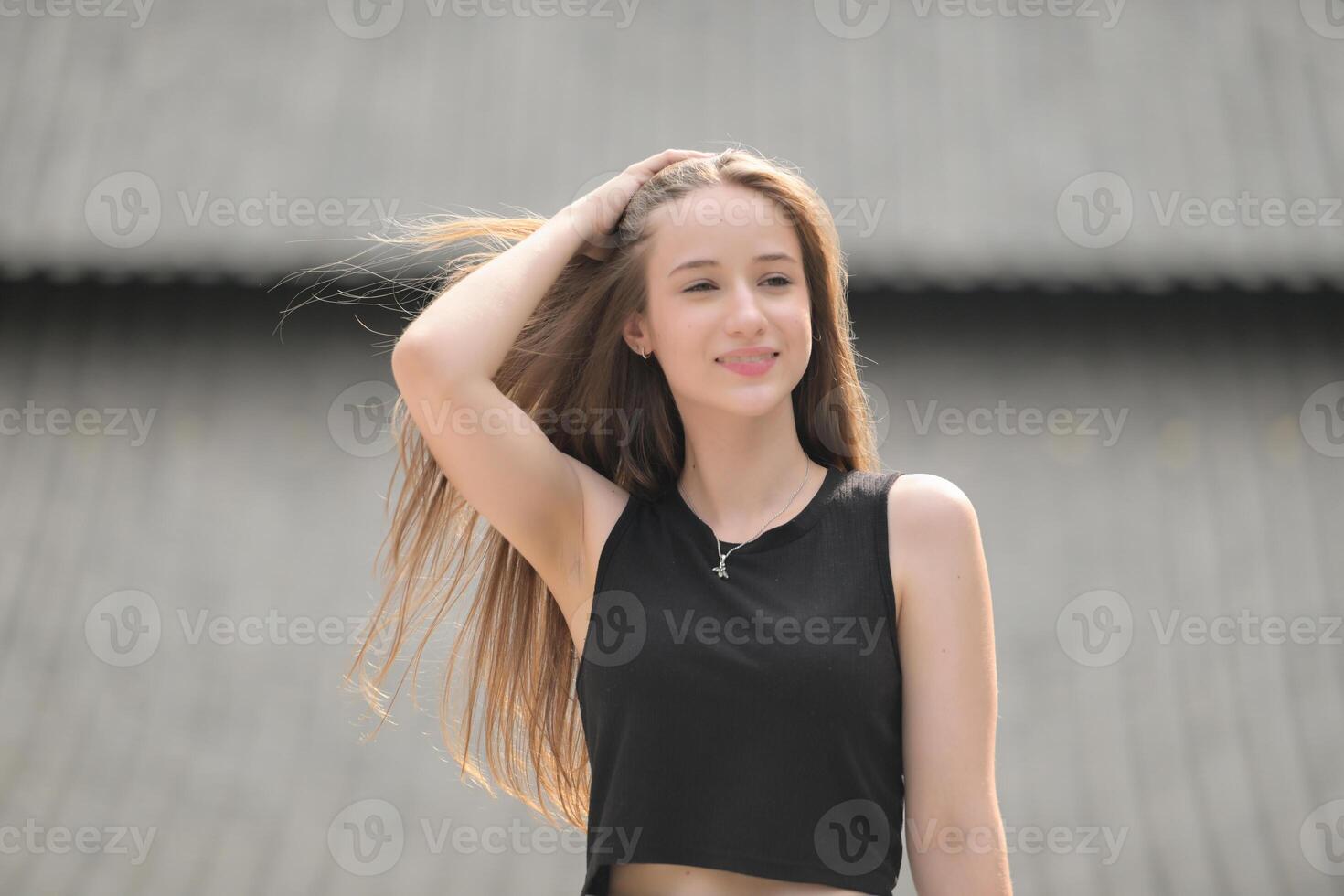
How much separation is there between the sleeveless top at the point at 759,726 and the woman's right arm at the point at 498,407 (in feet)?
0.58

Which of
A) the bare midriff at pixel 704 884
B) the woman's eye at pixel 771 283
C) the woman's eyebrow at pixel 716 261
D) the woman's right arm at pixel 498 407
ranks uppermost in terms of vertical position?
the woman's eyebrow at pixel 716 261

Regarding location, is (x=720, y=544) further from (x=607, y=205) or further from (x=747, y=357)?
(x=607, y=205)

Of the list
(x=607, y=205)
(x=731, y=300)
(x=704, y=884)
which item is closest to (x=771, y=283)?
(x=731, y=300)

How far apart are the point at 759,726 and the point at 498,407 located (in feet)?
1.90

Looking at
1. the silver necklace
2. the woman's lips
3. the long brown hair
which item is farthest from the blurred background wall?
the woman's lips

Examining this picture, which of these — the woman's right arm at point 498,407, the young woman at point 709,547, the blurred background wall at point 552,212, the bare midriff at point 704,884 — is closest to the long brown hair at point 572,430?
the young woman at point 709,547

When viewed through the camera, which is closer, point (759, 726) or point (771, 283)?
point (759, 726)

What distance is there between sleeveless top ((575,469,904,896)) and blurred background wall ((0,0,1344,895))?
1207 mm

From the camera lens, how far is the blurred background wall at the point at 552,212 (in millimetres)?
2779

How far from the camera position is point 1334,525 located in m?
2.94

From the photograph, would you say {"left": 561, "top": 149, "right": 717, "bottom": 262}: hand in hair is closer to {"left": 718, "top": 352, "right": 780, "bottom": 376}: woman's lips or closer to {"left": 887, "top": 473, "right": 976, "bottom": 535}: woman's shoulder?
{"left": 718, "top": 352, "right": 780, "bottom": 376}: woman's lips

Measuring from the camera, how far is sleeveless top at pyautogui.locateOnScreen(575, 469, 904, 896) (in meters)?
1.62

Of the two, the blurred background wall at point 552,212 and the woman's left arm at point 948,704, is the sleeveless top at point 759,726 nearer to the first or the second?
the woman's left arm at point 948,704

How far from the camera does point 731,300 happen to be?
1.75m
